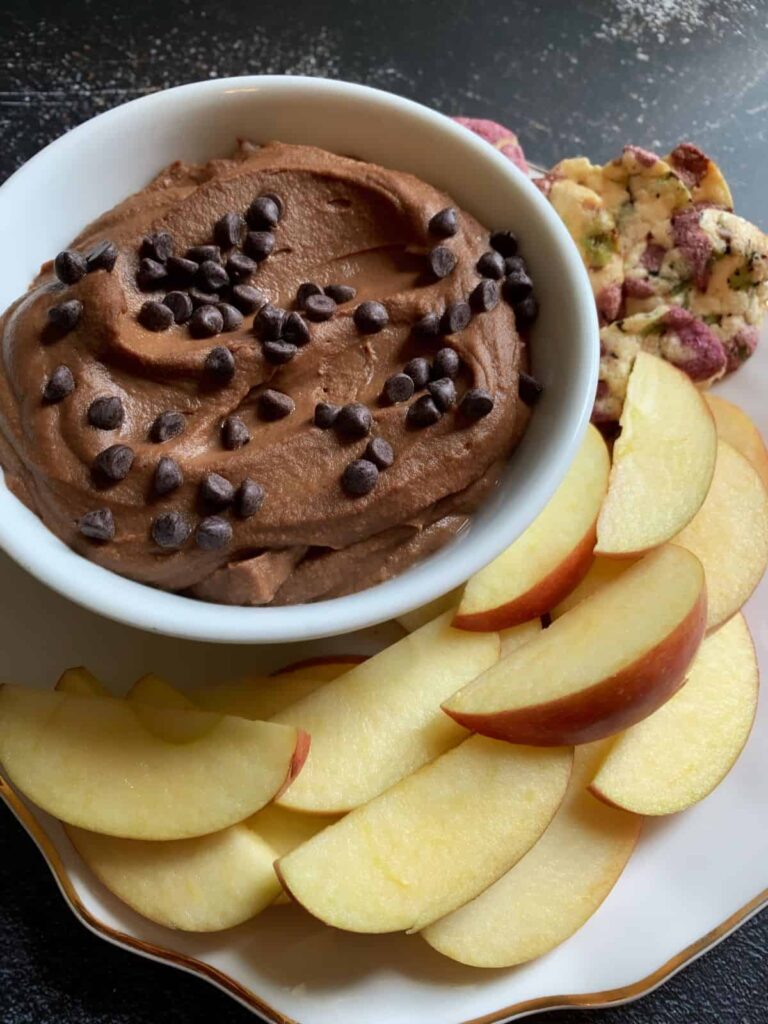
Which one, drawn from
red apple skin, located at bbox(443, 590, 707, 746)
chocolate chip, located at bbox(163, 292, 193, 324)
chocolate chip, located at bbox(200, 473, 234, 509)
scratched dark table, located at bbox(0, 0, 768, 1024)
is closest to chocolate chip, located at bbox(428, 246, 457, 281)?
chocolate chip, located at bbox(163, 292, 193, 324)

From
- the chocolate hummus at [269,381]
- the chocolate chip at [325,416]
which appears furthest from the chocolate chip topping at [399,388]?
the chocolate chip at [325,416]

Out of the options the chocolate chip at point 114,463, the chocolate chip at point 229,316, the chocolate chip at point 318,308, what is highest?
the chocolate chip at point 318,308

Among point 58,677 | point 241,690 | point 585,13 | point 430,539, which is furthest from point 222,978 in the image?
point 585,13

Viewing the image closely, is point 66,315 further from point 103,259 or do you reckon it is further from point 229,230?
point 229,230

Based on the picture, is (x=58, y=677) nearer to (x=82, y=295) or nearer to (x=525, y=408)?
(x=82, y=295)

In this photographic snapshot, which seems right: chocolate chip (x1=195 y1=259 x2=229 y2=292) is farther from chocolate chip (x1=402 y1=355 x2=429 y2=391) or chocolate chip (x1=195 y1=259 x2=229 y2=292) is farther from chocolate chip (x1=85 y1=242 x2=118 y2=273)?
chocolate chip (x1=402 y1=355 x2=429 y2=391)

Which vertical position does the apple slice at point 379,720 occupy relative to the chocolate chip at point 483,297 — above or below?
below

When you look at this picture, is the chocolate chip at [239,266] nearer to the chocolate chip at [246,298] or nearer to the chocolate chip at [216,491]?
the chocolate chip at [246,298]
